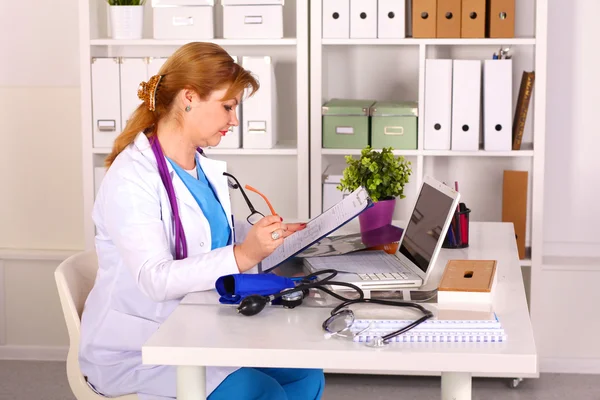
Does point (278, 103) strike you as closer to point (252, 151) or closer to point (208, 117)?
point (252, 151)

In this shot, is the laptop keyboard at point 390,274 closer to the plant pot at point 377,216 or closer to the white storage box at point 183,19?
the plant pot at point 377,216

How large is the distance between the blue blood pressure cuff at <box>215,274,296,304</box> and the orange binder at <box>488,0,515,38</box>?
1.75 m

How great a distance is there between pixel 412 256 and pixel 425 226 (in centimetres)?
8

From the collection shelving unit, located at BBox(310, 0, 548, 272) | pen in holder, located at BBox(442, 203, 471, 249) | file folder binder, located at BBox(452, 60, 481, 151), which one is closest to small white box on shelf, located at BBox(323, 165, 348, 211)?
shelving unit, located at BBox(310, 0, 548, 272)

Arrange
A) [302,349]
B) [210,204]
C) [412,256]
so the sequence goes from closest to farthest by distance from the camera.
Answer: [302,349], [412,256], [210,204]

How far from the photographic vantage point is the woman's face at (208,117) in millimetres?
2031

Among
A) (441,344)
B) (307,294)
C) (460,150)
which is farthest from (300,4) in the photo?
(441,344)

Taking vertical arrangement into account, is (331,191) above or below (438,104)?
below

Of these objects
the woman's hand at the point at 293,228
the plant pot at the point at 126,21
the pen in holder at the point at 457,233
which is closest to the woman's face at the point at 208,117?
the woman's hand at the point at 293,228

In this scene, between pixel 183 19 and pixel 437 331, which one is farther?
pixel 183 19

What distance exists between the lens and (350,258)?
210cm

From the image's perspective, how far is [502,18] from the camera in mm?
3105

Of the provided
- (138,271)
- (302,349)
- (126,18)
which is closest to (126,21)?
(126,18)

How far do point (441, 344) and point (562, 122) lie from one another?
223 centimetres
